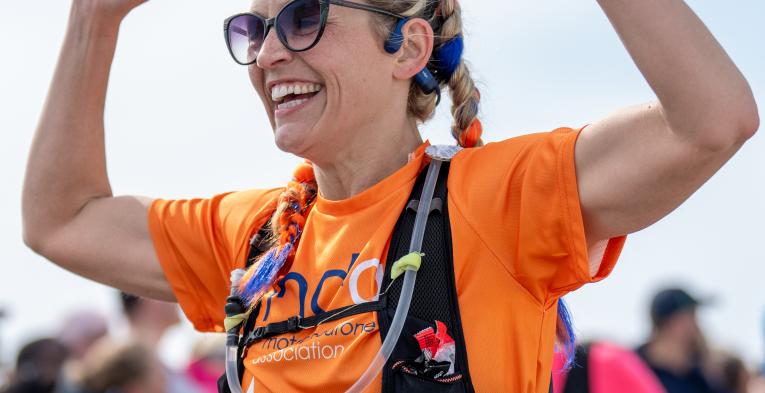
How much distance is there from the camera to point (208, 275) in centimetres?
337

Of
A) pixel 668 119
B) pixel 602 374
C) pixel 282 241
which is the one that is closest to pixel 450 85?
A: pixel 282 241

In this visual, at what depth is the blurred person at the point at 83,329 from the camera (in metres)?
6.86

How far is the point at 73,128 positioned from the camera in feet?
11.4

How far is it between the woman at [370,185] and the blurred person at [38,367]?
92.9 inches

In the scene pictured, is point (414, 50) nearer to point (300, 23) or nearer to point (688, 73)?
point (300, 23)

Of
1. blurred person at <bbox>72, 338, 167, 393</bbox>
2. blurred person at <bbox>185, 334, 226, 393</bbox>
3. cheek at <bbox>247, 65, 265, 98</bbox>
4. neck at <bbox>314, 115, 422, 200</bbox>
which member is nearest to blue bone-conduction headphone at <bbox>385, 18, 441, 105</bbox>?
neck at <bbox>314, 115, 422, 200</bbox>

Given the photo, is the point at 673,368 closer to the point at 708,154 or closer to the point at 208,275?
the point at 208,275

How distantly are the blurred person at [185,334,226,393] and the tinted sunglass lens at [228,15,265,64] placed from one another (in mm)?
3558

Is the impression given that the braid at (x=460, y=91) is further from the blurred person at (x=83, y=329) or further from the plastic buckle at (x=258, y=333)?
the blurred person at (x=83, y=329)

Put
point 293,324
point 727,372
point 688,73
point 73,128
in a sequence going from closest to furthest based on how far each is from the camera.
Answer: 1. point 688,73
2. point 293,324
3. point 73,128
4. point 727,372

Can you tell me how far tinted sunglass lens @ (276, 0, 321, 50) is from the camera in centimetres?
301

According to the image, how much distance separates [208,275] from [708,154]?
5.37 ft

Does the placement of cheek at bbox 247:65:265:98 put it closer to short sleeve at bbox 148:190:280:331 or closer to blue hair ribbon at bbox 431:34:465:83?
short sleeve at bbox 148:190:280:331

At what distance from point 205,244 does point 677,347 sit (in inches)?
164
